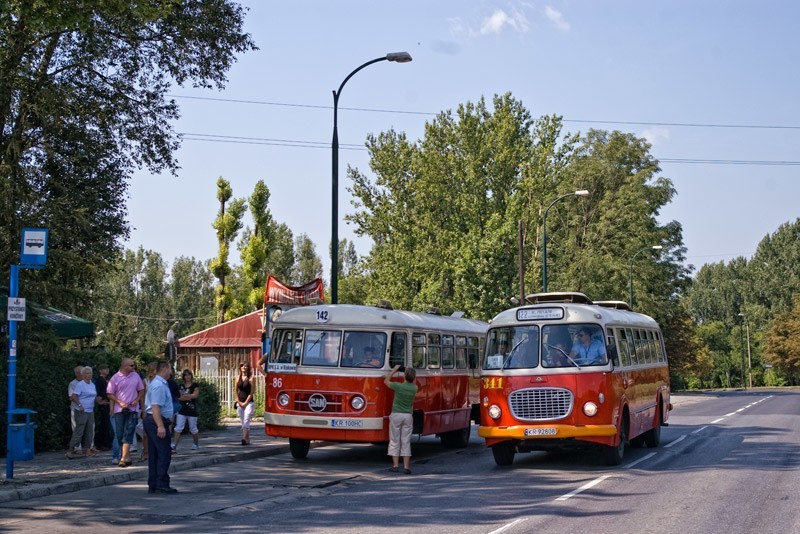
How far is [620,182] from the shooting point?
237 ft

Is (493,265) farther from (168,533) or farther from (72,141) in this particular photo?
(168,533)

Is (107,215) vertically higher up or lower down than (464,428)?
higher up

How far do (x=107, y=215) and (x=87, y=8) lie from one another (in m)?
10.3

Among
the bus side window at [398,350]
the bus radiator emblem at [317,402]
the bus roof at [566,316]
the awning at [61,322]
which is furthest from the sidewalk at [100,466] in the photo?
the bus roof at [566,316]

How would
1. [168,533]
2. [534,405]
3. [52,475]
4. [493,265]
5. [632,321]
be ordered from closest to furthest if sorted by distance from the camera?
[168,533] → [52,475] → [534,405] → [632,321] → [493,265]

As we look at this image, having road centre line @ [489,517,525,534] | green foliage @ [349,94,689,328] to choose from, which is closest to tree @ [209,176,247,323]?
green foliage @ [349,94,689,328]

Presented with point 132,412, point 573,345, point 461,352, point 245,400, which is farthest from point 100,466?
point 461,352

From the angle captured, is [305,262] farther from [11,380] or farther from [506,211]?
[11,380]

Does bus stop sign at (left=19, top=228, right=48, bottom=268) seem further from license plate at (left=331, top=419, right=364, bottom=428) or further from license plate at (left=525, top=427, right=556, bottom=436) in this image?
license plate at (left=525, top=427, right=556, bottom=436)

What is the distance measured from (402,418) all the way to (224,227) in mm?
39265

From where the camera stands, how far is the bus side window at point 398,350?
1855 cm

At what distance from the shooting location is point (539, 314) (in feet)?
57.6

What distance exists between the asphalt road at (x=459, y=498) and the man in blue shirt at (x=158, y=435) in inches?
12.1

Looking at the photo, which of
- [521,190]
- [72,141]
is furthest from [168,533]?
[521,190]
